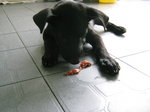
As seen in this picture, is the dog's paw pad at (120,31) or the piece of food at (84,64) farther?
the dog's paw pad at (120,31)

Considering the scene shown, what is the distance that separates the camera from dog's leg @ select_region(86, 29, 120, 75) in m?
1.51

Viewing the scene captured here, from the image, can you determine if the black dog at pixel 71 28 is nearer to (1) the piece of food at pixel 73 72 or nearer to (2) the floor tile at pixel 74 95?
(1) the piece of food at pixel 73 72

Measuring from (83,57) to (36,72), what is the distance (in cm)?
46

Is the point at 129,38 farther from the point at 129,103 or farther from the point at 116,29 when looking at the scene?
the point at 129,103

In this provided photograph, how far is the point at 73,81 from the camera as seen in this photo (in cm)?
144

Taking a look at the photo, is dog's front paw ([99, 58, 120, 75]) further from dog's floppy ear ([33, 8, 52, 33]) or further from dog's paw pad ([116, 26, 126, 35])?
dog's paw pad ([116, 26, 126, 35])

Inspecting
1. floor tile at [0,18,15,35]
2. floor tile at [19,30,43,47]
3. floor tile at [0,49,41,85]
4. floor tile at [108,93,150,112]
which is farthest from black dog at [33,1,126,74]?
floor tile at [0,18,15,35]

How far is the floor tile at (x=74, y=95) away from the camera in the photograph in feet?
3.84

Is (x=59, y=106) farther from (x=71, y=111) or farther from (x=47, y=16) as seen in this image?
(x=47, y=16)

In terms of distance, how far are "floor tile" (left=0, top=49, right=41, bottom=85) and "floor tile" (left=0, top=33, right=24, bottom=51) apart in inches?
5.3

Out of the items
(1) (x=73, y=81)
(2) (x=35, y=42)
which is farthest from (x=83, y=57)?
(2) (x=35, y=42)

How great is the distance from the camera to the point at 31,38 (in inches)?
92.1

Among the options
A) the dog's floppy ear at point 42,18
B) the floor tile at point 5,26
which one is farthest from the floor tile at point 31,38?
the dog's floppy ear at point 42,18

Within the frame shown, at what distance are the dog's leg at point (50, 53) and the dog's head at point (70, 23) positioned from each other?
0.12 m
